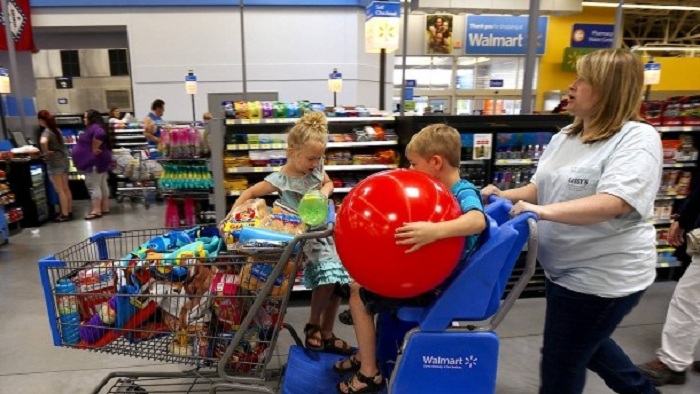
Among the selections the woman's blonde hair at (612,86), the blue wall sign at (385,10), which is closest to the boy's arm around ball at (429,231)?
the woman's blonde hair at (612,86)

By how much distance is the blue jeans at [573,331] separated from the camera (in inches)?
73.0

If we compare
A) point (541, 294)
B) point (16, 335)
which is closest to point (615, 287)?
point (541, 294)

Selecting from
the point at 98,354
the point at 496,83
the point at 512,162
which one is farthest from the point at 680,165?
the point at 496,83

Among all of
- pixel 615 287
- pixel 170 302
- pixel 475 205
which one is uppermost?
pixel 475 205

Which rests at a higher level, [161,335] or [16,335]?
[161,335]

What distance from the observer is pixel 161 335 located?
216cm

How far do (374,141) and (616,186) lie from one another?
117 inches

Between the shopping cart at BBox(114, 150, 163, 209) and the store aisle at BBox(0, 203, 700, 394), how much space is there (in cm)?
358

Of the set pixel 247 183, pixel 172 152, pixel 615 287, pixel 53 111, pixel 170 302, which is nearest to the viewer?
pixel 615 287

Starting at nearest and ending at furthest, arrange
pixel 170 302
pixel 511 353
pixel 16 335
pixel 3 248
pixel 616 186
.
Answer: pixel 616 186 < pixel 170 302 < pixel 511 353 < pixel 16 335 < pixel 3 248

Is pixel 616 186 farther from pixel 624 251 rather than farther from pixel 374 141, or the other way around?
pixel 374 141

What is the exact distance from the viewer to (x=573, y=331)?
1.89m

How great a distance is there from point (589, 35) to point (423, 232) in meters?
16.6

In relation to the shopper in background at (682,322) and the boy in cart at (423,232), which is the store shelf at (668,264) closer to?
the shopper in background at (682,322)
